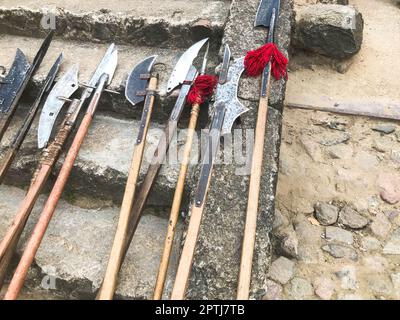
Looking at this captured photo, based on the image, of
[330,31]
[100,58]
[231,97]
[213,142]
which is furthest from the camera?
[330,31]

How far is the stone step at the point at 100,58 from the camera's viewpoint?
10.1 ft

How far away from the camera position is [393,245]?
2.60m

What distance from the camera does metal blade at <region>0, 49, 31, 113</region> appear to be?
3.00 meters

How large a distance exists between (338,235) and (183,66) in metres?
1.66

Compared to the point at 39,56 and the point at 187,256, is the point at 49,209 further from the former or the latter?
the point at 39,56

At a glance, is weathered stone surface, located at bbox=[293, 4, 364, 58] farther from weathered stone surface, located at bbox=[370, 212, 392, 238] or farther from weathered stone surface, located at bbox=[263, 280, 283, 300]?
weathered stone surface, located at bbox=[263, 280, 283, 300]

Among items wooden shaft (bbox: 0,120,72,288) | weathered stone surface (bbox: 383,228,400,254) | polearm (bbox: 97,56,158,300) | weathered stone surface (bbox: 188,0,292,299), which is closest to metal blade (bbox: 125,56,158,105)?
polearm (bbox: 97,56,158,300)

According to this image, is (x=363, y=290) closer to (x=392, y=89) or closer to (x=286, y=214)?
(x=286, y=214)


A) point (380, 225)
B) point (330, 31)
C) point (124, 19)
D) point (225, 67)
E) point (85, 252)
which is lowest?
point (380, 225)

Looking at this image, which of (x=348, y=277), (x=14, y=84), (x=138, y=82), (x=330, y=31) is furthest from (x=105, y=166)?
(x=330, y=31)

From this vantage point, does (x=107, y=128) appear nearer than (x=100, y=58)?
Yes

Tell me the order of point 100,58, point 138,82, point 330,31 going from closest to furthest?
point 138,82 → point 100,58 → point 330,31

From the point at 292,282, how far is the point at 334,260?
316mm

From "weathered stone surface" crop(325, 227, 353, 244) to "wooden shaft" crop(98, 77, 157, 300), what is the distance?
1312mm
